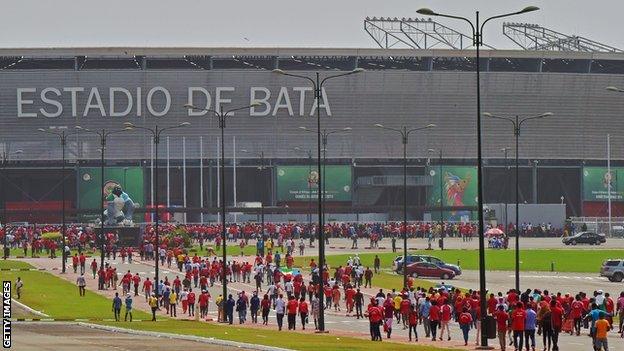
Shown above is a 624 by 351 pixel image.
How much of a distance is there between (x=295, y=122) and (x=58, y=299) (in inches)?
4372

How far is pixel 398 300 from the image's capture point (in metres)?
61.2

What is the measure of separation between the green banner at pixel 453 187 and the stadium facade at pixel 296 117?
39 centimetres

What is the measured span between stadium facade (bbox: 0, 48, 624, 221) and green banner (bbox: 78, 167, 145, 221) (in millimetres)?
463

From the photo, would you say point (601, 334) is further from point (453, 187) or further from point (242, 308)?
point (453, 187)

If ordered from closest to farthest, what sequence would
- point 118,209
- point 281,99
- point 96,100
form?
point 118,209 → point 96,100 → point 281,99

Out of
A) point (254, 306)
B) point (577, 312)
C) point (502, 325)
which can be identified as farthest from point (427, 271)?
point (502, 325)

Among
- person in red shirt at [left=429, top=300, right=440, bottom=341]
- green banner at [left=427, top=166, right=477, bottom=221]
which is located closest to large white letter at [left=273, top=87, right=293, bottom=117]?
green banner at [left=427, top=166, right=477, bottom=221]

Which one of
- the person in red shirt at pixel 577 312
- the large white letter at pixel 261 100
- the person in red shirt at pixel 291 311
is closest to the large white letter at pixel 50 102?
the large white letter at pixel 261 100

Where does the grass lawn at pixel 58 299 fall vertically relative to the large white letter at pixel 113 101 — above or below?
below

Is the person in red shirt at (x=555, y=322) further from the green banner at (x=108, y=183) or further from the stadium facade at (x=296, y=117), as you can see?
the green banner at (x=108, y=183)

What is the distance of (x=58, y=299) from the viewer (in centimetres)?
7594

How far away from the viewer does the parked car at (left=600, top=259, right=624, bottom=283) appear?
8725 centimetres

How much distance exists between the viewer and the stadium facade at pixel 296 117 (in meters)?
182

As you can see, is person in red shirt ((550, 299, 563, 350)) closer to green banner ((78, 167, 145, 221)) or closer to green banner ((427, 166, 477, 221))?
A: green banner ((427, 166, 477, 221))
